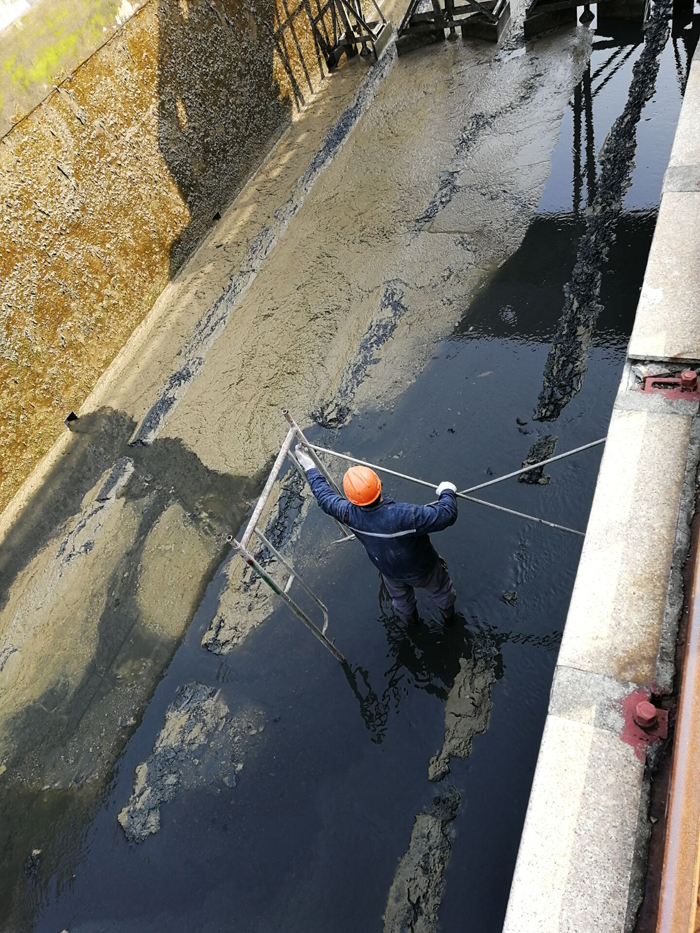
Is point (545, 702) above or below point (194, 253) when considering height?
below

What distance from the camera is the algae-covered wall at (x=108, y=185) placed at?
612cm

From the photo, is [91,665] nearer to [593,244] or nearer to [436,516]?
[436,516]

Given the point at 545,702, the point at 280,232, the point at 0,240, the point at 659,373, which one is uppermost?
the point at 0,240

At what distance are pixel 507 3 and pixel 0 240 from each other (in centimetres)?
874

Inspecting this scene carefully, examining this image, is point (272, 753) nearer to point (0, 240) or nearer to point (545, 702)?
point (545, 702)

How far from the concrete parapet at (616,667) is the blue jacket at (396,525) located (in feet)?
2.60

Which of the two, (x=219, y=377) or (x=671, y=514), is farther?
(x=219, y=377)

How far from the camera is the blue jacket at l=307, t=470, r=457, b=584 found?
3416 mm

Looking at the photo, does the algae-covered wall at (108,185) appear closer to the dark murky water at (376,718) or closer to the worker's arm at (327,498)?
the dark murky water at (376,718)

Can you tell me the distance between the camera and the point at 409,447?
542 centimetres

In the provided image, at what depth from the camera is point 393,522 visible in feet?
11.4

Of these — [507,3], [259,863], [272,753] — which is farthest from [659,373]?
[507,3]

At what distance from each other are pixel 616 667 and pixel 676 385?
1.85 metres

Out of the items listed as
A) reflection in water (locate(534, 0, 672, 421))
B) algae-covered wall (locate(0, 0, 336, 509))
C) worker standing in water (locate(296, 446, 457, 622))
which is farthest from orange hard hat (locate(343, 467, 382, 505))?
algae-covered wall (locate(0, 0, 336, 509))
